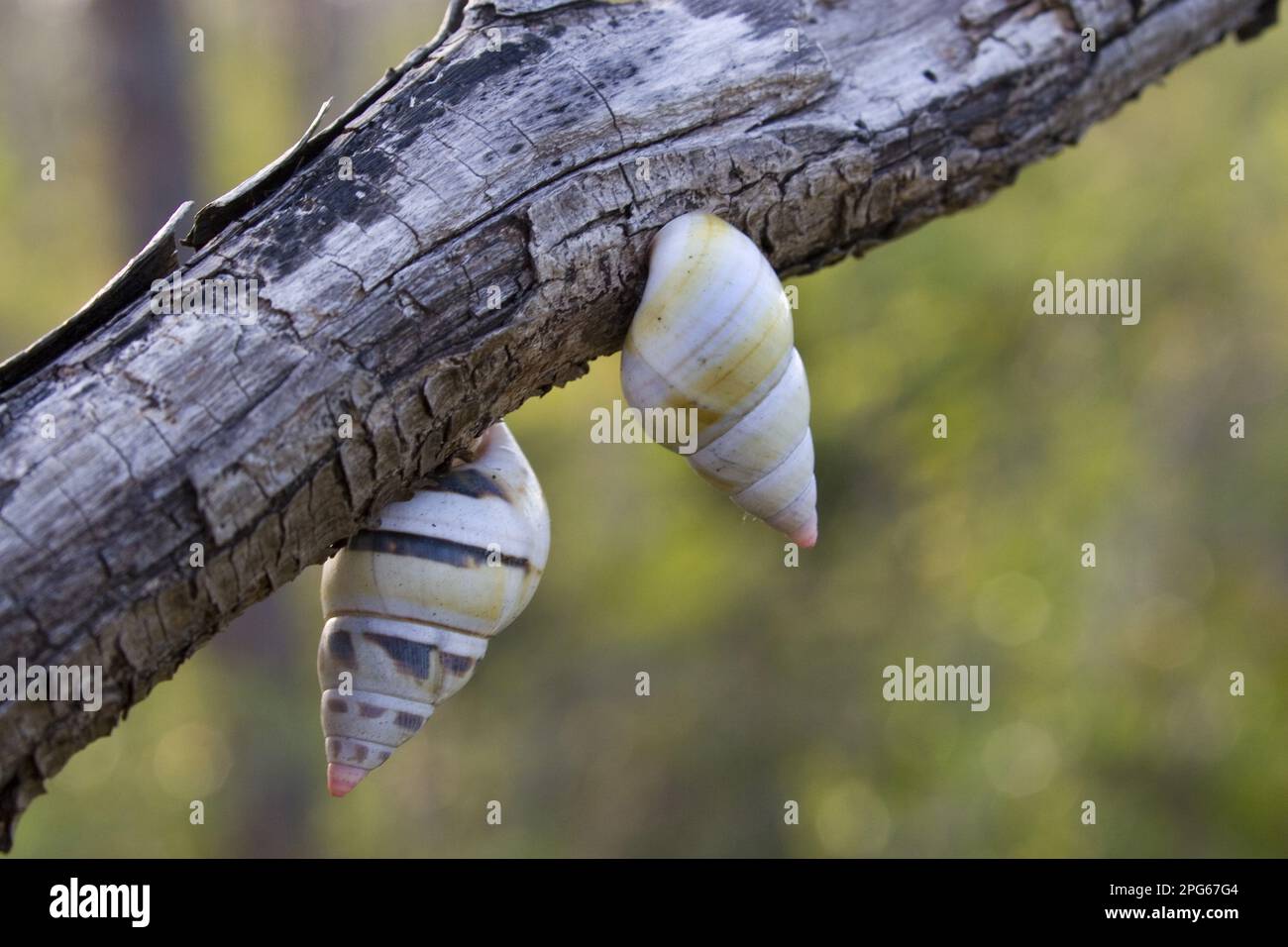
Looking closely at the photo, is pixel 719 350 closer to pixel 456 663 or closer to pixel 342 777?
pixel 456 663

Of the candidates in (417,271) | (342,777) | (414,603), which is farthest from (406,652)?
(417,271)

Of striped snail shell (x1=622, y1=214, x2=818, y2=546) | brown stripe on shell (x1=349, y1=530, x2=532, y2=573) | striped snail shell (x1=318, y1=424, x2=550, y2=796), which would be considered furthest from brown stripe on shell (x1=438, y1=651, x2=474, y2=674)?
striped snail shell (x1=622, y1=214, x2=818, y2=546)

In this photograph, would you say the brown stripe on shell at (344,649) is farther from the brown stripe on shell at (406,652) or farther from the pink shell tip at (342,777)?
the pink shell tip at (342,777)

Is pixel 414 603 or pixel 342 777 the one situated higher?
→ pixel 414 603

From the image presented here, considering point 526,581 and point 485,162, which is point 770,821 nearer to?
point 526,581

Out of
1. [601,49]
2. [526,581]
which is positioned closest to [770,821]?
[526,581]
